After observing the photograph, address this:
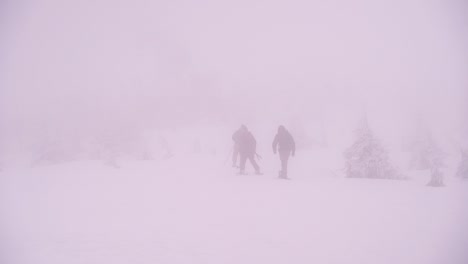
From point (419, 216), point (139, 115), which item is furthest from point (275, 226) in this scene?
point (139, 115)

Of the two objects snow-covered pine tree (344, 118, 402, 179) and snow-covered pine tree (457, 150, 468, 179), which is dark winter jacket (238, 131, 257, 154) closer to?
snow-covered pine tree (344, 118, 402, 179)

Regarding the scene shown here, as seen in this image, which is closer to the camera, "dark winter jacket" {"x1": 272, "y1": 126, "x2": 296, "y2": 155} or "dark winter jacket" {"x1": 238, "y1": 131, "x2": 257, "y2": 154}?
"dark winter jacket" {"x1": 272, "y1": 126, "x2": 296, "y2": 155}

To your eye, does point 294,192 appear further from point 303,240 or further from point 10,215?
point 10,215

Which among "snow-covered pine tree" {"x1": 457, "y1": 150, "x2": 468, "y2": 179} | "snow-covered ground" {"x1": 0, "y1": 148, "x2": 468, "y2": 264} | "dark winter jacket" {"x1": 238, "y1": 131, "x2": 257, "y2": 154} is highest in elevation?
"dark winter jacket" {"x1": 238, "y1": 131, "x2": 257, "y2": 154}

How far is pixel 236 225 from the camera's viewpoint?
7.46 m

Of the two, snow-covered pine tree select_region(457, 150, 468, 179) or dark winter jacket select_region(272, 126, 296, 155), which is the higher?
dark winter jacket select_region(272, 126, 296, 155)

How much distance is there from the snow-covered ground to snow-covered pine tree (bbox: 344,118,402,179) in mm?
4365

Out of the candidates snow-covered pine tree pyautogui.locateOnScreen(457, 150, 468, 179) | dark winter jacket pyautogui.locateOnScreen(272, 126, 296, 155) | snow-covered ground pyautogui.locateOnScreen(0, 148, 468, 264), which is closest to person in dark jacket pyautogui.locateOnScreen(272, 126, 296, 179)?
dark winter jacket pyautogui.locateOnScreen(272, 126, 296, 155)


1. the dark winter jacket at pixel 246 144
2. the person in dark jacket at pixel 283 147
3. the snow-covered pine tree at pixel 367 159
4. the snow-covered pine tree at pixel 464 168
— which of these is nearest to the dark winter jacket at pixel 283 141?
the person in dark jacket at pixel 283 147

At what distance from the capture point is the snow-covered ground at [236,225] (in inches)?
234

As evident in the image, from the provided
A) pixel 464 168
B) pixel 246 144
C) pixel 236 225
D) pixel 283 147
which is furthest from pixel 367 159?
pixel 236 225

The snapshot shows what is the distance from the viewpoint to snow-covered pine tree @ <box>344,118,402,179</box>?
16.4 metres

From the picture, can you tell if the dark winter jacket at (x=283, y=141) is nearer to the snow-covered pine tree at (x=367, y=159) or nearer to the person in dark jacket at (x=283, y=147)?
the person in dark jacket at (x=283, y=147)

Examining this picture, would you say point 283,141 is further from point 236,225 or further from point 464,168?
point 464,168
